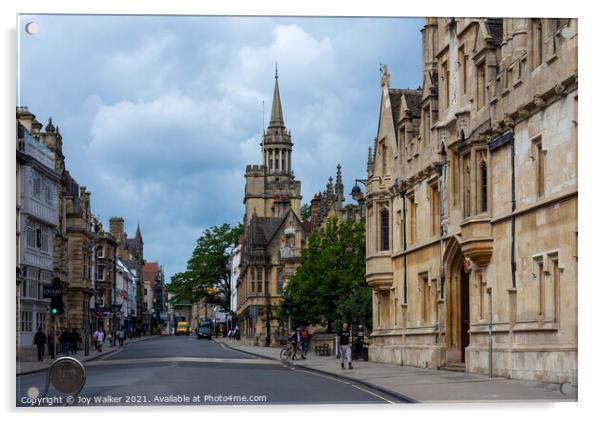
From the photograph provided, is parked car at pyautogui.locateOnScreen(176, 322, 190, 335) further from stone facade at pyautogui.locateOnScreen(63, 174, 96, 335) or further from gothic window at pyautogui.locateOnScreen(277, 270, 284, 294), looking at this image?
stone facade at pyautogui.locateOnScreen(63, 174, 96, 335)

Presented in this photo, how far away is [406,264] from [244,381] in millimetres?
15772

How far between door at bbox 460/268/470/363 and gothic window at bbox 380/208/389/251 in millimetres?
9080

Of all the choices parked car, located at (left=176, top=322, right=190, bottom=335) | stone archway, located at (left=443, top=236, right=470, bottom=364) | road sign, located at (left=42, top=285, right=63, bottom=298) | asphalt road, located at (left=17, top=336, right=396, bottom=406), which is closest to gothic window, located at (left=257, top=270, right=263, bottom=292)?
parked car, located at (left=176, top=322, right=190, bottom=335)

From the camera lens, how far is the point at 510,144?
99.0 feet

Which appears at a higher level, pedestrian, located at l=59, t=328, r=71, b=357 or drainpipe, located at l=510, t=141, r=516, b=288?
drainpipe, located at l=510, t=141, r=516, b=288

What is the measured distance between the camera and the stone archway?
118ft

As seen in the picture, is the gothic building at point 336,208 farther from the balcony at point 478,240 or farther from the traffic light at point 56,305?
the traffic light at point 56,305

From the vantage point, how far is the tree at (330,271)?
59938 millimetres

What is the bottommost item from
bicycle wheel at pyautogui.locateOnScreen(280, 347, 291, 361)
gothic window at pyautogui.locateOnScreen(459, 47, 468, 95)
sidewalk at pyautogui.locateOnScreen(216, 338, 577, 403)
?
bicycle wheel at pyautogui.locateOnScreen(280, 347, 291, 361)

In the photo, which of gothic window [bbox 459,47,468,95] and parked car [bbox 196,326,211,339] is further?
parked car [bbox 196,326,211,339]

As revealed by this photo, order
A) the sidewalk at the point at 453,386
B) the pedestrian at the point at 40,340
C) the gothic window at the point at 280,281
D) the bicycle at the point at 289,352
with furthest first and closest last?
the gothic window at the point at 280,281
the bicycle at the point at 289,352
the pedestrian at the point at 40,340
the sidewalk at the point at 453,386

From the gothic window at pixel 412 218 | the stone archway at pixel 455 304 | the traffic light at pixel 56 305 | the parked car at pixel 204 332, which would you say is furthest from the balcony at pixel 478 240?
the parked car at pixel 204 332
